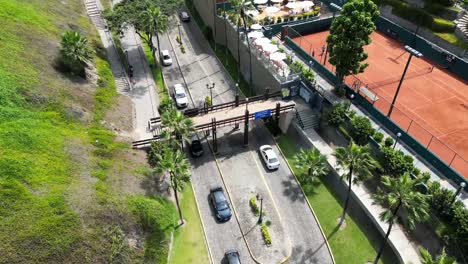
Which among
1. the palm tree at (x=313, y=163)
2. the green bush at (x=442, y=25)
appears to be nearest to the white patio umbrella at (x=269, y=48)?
the palm tree at (x=313, y=163)

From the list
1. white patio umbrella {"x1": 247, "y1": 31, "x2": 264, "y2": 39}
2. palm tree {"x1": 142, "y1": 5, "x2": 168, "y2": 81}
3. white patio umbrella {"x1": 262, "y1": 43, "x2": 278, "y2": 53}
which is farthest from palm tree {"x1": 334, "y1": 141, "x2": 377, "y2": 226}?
palm tree {"x1": 142, "y1": 5, "x2": 168, "y2": 81}

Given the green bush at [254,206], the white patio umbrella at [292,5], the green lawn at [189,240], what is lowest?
the green lawn at [189,240]

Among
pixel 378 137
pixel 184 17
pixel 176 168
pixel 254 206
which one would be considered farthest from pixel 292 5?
pixel 176 168

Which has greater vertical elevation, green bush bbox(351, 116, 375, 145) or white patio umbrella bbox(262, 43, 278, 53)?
white patio umbrella bbox(262, 43, 278, 53)

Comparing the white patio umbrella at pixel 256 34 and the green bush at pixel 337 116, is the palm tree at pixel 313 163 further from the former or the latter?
the white patio umbrella at pixel 256 34

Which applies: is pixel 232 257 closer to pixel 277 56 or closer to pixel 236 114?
pixel 236 114

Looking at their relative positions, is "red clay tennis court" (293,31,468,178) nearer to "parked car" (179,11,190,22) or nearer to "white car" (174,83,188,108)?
"white car" (174,83,188,108)

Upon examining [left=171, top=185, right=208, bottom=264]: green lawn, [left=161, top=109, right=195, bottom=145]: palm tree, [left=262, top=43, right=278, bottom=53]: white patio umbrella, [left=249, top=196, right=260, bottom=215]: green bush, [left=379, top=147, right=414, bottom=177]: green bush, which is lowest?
[left=171, top=185, right=208, bottom=264]: green lawn
